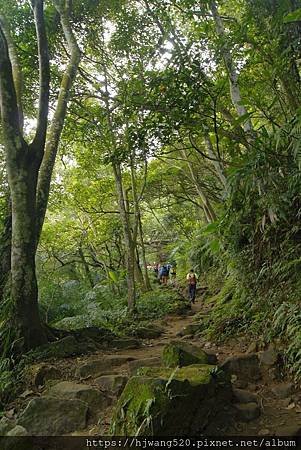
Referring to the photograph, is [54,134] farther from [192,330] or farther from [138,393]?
[138,393]

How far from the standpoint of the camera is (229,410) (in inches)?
144

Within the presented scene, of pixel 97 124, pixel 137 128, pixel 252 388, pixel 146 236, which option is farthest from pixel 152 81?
pixel 146 236

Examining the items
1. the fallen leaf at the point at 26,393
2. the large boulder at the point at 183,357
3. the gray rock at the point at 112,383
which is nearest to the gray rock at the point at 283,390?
the large boulder at the point at 183,357

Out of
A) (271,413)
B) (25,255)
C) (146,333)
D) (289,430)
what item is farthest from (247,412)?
(146,333)

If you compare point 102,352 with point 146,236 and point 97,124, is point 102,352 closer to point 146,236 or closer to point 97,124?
point 97,124

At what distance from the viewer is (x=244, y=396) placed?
3945 millimetres

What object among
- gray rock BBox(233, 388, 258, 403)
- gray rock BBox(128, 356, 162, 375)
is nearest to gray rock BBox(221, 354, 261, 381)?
gray rock BBox(233, 388, 258, 403)

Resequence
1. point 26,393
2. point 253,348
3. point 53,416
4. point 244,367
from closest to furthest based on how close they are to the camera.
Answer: point 53,416 < point 244,367 < point 26,393 < point 253,348

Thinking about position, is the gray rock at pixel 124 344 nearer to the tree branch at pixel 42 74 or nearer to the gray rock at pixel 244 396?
the gray rock at pixel 244 396

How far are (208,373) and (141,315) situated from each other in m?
7.37

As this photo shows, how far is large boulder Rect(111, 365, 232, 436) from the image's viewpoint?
314cm

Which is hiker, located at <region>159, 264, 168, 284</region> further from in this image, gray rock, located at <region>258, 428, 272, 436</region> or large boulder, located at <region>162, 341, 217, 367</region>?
gray rock, located at <region>258, 428, 272, 436</region>

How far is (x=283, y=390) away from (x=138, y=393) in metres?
1.77

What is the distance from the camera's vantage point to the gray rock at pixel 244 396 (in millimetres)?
3879
